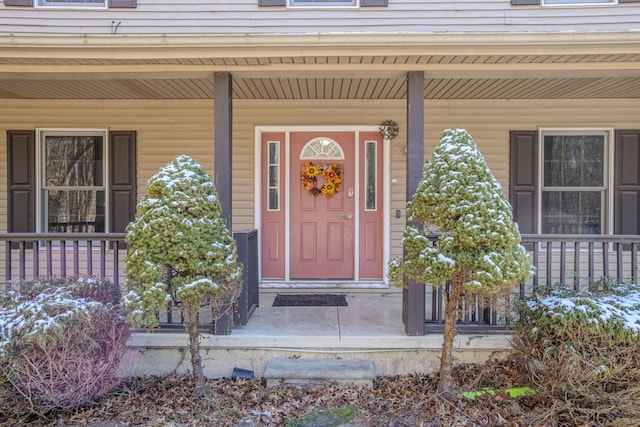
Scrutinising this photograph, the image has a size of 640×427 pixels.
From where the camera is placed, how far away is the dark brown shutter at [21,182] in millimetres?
5227

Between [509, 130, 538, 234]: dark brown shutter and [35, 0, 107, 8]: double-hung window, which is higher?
[35, 0, 107, 8]: double-hung window

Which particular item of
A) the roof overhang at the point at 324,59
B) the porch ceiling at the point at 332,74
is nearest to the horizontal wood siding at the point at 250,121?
the porch ceiling at the point at 332,74

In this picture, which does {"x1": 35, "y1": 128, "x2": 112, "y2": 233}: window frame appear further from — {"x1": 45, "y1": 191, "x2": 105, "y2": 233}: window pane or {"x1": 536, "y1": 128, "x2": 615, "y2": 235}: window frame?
{"x1": 536, "y1": 128, "x2": 615, "y2": 235}: window frame

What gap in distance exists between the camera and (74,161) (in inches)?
211

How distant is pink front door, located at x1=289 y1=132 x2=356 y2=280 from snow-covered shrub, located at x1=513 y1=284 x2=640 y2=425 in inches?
106

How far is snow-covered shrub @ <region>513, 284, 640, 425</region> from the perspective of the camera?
2.81m

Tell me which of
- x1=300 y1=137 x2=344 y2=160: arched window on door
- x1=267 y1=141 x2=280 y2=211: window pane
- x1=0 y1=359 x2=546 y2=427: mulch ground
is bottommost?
x1=0 y1=359 x2=546 y2=427: mulch ground

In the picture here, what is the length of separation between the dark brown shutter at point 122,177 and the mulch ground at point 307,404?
242 cm

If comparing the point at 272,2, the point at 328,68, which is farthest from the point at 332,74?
the point at 272,2

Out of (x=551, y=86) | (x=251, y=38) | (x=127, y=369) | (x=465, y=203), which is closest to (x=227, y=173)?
(x=251, y=38)

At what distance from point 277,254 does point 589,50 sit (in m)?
3.82

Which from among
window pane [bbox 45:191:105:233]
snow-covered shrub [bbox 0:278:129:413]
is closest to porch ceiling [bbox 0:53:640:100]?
window pane [bbox 45:191:105:233]

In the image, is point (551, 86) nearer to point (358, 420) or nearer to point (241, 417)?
point (358, 420)

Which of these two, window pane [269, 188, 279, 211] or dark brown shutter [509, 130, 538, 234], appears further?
window pane [269, 188, 279, 211]
